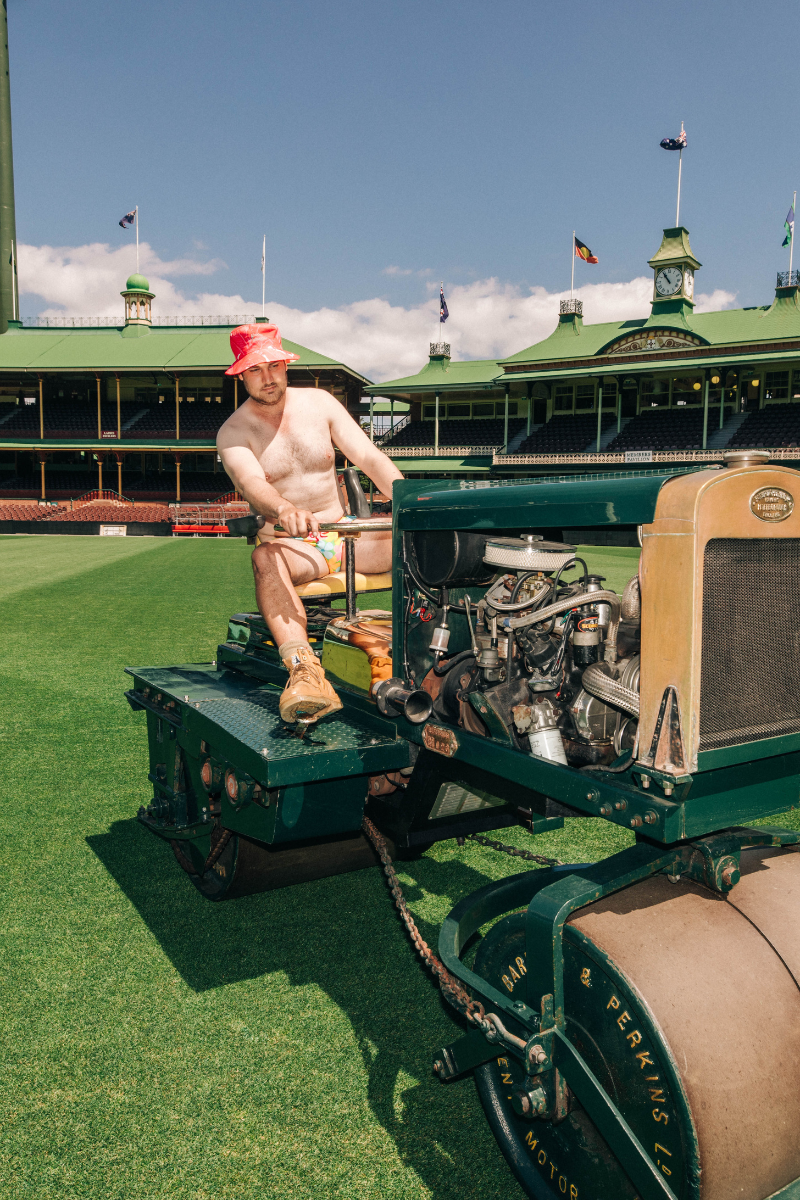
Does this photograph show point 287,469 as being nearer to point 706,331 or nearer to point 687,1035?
point 687,1035

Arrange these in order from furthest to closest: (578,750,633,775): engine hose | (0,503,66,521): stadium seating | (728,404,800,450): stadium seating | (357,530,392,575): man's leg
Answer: (0,503,66,521): stadium seating, (728,404,800,450): stadium seating, (357,530,392,575): man's leg, (578,750,633,775): engine hose

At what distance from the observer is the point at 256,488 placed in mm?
3293

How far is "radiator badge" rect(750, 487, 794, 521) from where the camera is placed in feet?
6.23

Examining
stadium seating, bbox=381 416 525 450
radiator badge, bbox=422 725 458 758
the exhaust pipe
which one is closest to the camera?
radiator badge, bbox=422 725 458 758

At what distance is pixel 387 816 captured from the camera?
3.13m

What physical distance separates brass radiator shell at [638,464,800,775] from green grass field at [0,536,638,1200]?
82cm

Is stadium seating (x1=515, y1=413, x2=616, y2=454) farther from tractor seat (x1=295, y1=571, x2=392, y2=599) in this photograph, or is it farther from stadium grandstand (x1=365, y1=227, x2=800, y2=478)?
tractor seat (x1=295, y1=571, x2=392, y2=599)

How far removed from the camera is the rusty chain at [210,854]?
3434mm

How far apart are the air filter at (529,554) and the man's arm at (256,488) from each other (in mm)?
763

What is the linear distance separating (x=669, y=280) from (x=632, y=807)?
39939mm

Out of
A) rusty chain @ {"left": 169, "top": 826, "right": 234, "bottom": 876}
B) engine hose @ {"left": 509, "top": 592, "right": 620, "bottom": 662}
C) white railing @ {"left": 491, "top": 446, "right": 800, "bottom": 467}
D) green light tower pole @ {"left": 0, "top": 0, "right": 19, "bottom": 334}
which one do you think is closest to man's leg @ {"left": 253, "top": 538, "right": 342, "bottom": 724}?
rusty chain @ {"left": 169, "top": 826, "right": 234, "bottom": 876}

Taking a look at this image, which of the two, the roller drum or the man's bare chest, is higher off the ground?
the man's bare chest

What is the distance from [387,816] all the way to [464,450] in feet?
120

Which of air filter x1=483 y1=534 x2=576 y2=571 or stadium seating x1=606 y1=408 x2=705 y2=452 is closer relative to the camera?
air filter x1=483 y1=534 x2=576 y2=571
